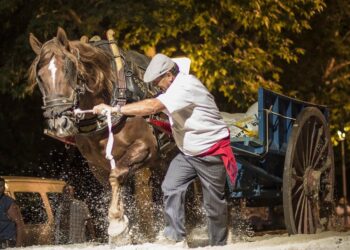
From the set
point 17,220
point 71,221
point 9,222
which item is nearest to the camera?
point 9,222

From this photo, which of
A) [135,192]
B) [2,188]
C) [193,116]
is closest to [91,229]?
[2,188]

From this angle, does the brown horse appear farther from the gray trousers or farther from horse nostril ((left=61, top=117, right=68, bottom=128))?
the gray trousers

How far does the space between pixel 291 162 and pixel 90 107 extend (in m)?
2.20

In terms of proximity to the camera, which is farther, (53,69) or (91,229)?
(91,229)

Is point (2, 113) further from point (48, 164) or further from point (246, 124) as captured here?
point (246, 124)

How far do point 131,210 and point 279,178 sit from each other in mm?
1895

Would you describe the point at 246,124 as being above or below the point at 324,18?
below

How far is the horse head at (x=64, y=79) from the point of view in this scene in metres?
7.16

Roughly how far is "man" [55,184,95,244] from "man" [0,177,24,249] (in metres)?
0.61

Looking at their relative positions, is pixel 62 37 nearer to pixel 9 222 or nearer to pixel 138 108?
pixel 138 108

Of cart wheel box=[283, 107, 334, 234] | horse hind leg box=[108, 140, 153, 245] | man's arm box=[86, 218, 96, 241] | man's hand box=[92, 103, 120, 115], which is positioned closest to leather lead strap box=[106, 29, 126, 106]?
horse hind leg box=[108, 140, 153, 245]

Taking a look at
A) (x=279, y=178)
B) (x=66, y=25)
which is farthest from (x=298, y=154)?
(x=66, y=25)

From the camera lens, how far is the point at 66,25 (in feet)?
46.1

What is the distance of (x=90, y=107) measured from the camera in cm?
777
